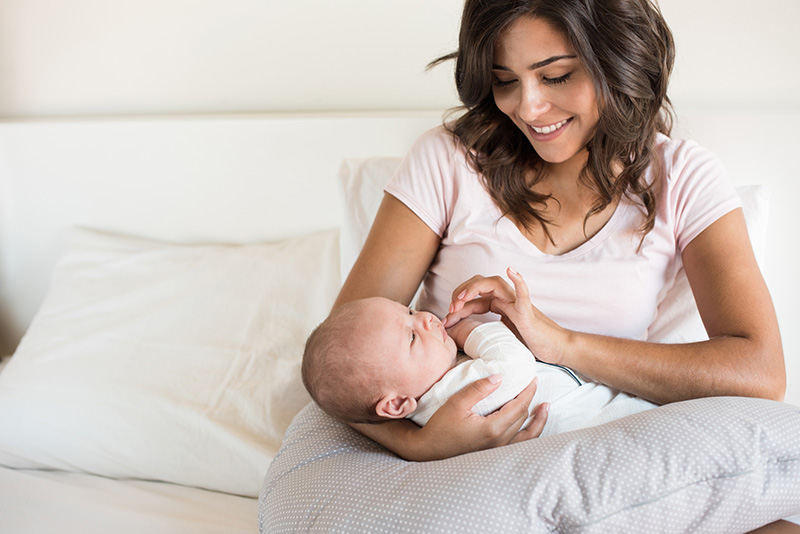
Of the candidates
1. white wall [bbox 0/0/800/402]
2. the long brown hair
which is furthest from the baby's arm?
white wall [bbox 0/0/800/402]

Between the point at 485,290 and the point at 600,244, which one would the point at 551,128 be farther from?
the point at 485,290

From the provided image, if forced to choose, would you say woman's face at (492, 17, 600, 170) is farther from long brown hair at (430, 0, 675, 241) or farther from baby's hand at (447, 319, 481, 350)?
baby's hand at (447, 319, 481, 350)

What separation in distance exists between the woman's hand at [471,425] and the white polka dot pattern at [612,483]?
89 mm

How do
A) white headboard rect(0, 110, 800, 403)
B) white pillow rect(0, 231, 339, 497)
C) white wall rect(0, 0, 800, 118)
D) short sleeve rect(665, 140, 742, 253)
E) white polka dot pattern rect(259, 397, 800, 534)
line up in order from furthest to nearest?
white headboard rect(0, 110, 800, 403)
white wall rect(0, 0, 800, 118)
white pillow rect(0, 231, 339, 497)
short sleeve rect(665, 140, 742, 253)
white polka dot pattern rect(259, 397, 800, 534)

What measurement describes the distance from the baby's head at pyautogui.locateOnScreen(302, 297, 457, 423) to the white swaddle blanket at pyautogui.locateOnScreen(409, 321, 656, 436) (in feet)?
0.13

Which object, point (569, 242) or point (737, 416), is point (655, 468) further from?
point (569, 242)

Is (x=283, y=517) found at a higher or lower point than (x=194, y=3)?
lower

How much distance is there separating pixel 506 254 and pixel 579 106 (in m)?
0.33

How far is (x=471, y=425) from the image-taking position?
1099 mm

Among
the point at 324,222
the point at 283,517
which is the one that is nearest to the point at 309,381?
the point at 283,517

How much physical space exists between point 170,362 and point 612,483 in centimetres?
136

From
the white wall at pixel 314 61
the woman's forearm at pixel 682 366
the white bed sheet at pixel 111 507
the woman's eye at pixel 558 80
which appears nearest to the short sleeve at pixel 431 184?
the woman's eye at pixel 558 80

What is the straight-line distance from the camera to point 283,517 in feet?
3.48

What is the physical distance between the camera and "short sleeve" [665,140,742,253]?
4.35 feet
